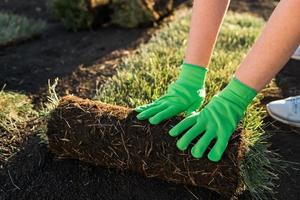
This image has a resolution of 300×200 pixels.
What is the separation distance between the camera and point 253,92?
196 cm

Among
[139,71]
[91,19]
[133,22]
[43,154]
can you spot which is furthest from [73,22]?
[43,154]

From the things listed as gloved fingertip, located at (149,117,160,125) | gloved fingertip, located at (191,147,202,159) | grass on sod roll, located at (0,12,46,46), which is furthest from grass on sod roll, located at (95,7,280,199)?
grass on sod roll, located at (0,12,46,46)

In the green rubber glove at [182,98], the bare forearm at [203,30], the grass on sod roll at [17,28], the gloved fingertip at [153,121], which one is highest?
the bare forearm at [203,30]

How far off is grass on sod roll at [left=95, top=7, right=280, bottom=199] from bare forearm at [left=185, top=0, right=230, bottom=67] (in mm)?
384

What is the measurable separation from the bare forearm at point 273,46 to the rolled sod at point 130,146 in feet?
0.81

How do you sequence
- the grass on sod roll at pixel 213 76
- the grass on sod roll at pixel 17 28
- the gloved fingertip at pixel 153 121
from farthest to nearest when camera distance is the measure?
the grass on sod roll at pixel 17 28 < the grass on sod roll at pixel 213 76 < the gloved fingertip at pixel 153 121

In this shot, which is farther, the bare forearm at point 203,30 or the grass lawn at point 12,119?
the grass lawn at point 12,119

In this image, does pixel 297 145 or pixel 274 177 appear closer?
pixel 274 177

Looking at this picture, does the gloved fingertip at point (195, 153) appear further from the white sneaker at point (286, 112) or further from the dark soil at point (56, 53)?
the dark soil at point (56, 53)

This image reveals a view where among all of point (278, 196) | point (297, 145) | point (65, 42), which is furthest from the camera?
point (65, 42)

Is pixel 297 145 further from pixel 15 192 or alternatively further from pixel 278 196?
pixel 15 192

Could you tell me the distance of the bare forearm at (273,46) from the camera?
1854 millimetres

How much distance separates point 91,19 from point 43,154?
2143 millimetres

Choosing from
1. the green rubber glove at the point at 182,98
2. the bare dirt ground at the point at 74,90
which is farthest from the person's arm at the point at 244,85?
the bare dirt ground at the point at 74,90
